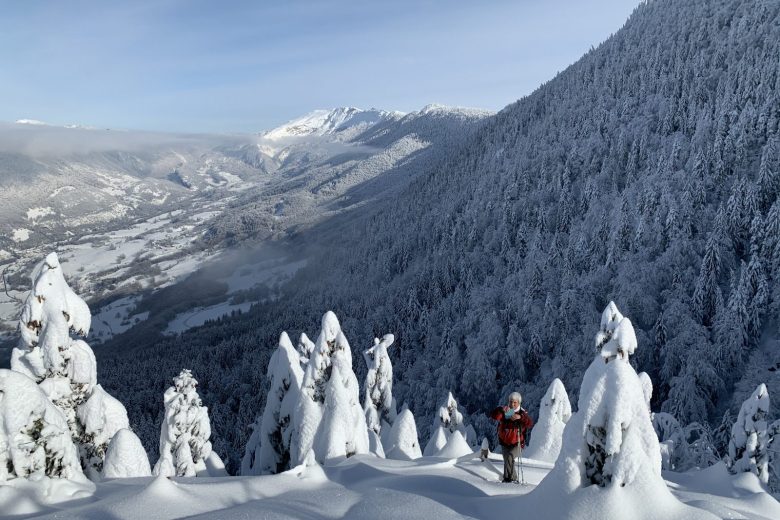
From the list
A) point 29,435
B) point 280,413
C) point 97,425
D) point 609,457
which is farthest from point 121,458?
point 609,457

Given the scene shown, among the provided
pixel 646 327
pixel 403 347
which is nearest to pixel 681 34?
pixel 646 327

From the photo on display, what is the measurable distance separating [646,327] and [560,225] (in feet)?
106

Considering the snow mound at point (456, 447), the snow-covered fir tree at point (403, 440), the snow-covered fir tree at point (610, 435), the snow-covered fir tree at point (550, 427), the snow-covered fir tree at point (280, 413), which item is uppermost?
the snow-covered fir tree at point (610, 435)

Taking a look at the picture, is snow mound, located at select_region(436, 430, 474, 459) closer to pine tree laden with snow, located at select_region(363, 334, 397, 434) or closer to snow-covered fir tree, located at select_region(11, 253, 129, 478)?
pine tree laden with snow, located at select_region(363, 334, 397, 434)

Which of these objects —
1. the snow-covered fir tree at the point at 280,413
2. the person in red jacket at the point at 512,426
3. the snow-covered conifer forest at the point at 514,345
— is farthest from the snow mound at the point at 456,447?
the person in red jacket at the point at 512,426

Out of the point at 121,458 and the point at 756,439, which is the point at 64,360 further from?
the point at 756,439

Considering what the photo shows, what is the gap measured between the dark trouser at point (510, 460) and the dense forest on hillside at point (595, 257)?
1588 inches

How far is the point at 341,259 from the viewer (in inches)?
6545

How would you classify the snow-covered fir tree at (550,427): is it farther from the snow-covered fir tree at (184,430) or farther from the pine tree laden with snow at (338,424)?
the snow-covered fir tree at (184,430)

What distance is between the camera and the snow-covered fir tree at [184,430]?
22844 millimetres

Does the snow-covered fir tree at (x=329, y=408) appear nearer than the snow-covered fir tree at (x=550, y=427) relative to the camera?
Yes

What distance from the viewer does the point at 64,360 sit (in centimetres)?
1614

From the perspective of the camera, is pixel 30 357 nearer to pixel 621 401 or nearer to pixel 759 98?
pixel 621 401

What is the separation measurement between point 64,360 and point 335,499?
1219cm
